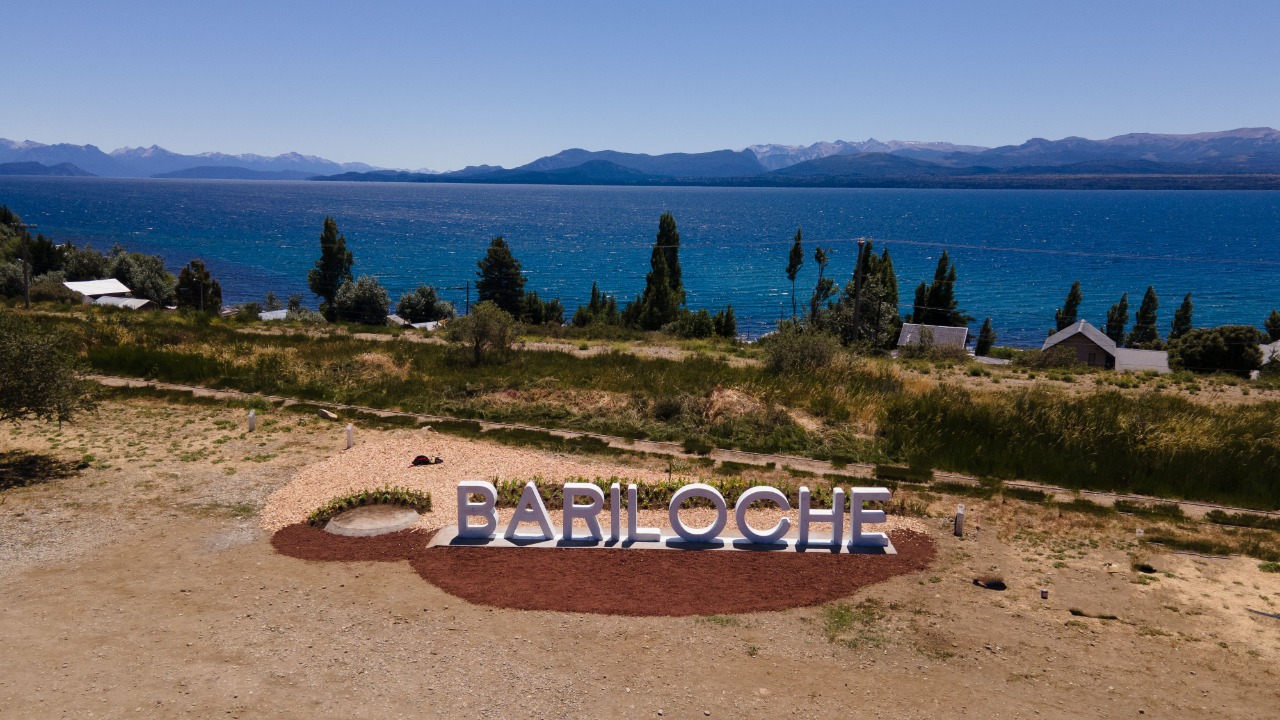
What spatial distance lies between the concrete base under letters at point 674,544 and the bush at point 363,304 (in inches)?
1940

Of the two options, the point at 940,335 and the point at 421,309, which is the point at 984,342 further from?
the point at 421,309

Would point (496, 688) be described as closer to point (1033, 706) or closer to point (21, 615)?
point (1033, 706)

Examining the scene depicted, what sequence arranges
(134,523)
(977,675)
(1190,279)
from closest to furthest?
1. (977,675)
2. (134,523)
3. (1190,279)

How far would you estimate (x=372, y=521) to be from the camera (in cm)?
1468

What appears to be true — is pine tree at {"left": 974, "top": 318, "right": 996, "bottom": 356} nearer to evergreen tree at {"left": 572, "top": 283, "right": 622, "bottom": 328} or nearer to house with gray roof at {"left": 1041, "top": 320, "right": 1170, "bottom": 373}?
house with gray roof at {"left": 1041, "top": 320, "right": 1170, "bottom": 373}

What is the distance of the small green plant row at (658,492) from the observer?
15617 millimetres

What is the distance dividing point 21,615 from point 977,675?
1293cm

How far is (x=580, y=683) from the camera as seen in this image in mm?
9633

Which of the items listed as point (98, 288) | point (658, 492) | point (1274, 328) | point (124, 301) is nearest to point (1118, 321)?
point (1274, 328)

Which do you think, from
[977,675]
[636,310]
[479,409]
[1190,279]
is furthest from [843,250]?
[977,675]

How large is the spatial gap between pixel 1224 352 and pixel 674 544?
48.8 meters

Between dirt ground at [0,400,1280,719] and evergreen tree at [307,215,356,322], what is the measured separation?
56600mm

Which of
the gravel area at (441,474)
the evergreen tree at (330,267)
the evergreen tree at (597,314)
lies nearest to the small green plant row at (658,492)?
the gravel area at (441,474)

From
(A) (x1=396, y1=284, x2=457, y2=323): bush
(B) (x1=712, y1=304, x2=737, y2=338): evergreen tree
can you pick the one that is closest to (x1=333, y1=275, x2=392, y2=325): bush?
(A) (x1=396, y1=284, x2=457, y2=323): bush
